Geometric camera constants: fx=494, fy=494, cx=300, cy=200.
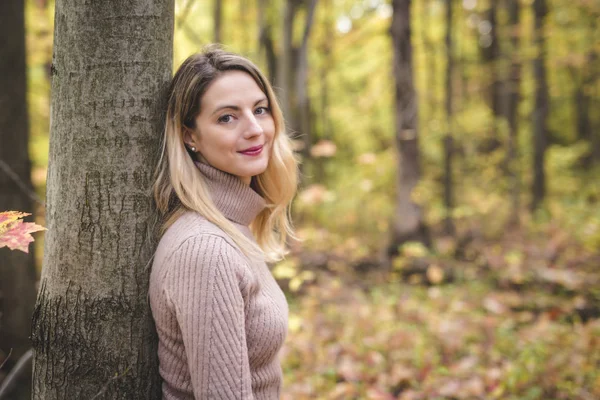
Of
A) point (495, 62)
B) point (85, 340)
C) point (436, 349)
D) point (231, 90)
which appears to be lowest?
point (436, 349)

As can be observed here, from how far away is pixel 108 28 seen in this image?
5.44 feet

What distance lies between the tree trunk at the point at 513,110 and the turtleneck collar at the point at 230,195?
11505 mm

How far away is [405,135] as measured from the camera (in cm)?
830

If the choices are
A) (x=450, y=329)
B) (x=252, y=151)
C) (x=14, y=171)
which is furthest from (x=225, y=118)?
(x=450, y=329)

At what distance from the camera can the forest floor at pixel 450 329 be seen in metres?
4.40

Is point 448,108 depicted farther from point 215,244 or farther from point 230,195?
point 215,244

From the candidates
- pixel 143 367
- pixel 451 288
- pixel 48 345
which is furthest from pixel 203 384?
pixel 451 288

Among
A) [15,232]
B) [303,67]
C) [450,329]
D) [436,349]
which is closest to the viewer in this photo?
[15,232]

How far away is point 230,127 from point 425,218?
27.1 feet

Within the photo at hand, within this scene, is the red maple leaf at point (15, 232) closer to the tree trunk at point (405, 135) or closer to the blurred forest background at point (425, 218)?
the blurred forest background at point (425, 218)

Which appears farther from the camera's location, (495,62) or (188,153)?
(495,62)

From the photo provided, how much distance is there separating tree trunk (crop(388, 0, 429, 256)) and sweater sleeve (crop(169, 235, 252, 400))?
709 centimetres

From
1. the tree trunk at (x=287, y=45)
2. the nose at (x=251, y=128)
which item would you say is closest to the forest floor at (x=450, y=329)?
the nose at (x=251, y=128)

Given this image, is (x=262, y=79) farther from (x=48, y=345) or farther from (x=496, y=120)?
(x=496, y=120)
